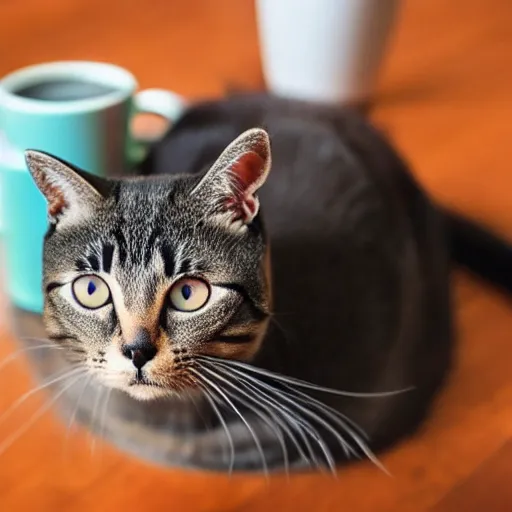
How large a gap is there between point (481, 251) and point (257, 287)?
0.45 m

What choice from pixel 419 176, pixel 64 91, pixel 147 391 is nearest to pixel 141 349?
pixel 147 391

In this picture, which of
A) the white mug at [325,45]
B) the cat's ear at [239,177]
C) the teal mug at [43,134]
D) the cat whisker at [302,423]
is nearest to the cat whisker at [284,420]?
the cat whisker at [302,423]

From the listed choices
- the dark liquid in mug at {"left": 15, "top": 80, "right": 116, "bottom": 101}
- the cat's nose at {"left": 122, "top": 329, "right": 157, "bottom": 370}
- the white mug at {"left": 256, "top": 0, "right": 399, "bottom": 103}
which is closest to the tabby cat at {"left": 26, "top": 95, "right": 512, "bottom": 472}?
the cat's nose at {"left": 122, "top": 329, "right": 157, "bottom": 370}

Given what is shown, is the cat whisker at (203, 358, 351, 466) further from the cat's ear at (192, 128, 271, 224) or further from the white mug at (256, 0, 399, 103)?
the white mug at (256, 0, 399, 103)

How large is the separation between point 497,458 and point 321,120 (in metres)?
0.40

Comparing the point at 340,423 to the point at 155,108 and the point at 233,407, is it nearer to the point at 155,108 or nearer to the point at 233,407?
the point at 233,407

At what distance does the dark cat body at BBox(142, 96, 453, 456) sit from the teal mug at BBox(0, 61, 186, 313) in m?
0.08

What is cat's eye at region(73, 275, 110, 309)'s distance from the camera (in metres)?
0.56

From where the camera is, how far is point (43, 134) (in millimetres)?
794

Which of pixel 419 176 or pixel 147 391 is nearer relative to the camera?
pixel 147 391

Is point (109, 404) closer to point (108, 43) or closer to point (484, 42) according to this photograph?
point (108, 43)

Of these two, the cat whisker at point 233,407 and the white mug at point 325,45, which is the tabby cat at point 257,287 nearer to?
the cat whisker at point 233,407

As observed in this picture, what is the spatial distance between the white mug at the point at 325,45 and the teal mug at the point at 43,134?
0.30 m

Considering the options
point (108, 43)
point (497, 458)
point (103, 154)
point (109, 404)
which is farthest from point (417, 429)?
point (108, 43)
